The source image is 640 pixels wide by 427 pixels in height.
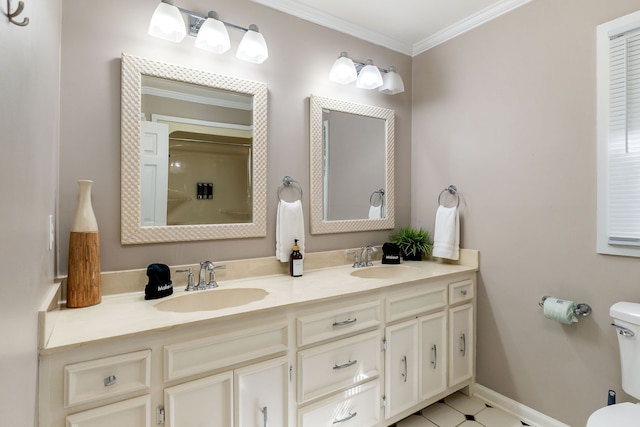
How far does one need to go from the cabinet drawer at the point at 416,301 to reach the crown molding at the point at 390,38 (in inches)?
67.1

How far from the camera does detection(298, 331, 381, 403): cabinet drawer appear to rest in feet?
4.76

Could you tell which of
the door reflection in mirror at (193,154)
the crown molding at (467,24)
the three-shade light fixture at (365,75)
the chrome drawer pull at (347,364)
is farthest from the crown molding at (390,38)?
the chrome drawer pull at (347,364)

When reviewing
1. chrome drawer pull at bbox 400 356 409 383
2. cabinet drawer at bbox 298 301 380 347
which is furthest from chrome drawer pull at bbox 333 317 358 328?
chrome drawer pull at bbox 400 356 409 383

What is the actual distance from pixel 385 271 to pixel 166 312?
1367mm

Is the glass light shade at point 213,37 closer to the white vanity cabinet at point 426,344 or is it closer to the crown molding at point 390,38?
the crown molding at point 390,38

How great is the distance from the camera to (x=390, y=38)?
7.95 ft

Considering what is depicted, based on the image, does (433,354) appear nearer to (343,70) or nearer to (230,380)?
(230,380)

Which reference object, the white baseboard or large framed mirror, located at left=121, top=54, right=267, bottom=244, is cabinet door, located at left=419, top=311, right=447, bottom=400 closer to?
the white baseboard

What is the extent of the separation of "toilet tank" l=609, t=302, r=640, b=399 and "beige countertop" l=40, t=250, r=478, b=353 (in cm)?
75

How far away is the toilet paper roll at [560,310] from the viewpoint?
1680mm

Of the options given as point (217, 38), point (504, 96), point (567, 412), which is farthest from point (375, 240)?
point (217, 38)

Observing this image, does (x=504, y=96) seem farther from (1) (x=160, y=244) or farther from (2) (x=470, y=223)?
(1) (x=160, y=244)

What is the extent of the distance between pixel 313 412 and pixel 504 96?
6.72ft

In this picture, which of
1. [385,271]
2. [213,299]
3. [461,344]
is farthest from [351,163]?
[461,344]
